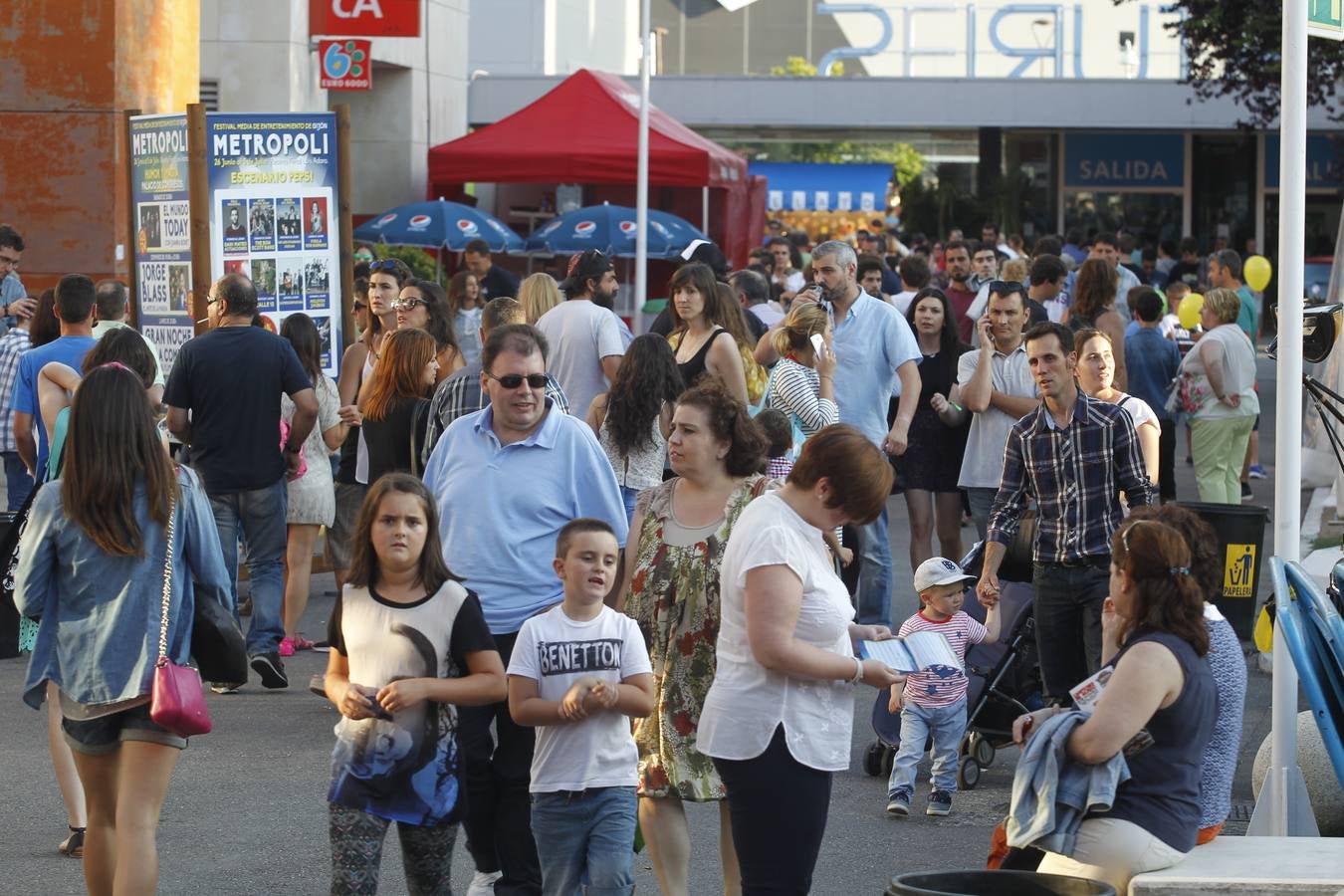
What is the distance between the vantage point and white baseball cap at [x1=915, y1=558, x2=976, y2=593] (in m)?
7.26

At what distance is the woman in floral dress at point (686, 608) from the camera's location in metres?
5.64

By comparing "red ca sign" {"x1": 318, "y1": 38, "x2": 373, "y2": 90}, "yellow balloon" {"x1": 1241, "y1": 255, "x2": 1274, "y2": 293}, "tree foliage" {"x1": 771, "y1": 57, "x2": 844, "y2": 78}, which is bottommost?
"yellow balloon" {"x1": 1241, "y1": 255, "x2": 1274, "y2": 293}

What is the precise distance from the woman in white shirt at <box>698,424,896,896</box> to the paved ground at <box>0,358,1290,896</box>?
1.56 meters

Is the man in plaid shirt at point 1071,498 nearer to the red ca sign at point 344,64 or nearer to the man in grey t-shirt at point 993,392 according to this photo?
the man in grey t-shirt at point 993,392

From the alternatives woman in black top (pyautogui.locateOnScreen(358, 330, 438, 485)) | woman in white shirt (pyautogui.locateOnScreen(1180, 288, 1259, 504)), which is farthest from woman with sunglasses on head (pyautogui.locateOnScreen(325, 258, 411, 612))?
woman in white shirt (pyautogui.locateOnScreen(1180, 288, 1259, 504))

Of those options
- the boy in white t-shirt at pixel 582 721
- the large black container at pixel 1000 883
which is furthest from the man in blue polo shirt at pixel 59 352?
the large black container at pixel 1000 883

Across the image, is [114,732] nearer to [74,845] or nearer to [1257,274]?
[74,845]

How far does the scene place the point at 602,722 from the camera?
17.0ft

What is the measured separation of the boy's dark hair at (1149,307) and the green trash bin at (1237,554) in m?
3.51

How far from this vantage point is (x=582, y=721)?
516 cm

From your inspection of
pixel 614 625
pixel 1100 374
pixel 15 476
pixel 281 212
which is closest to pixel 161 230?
pixel 281 212

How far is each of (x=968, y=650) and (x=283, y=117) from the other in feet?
20.0

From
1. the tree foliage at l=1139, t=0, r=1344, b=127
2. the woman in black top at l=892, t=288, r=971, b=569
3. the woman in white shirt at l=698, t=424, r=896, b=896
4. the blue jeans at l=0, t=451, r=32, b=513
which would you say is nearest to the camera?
the woman in white shirt at l=698, t=424, r=896, b=896

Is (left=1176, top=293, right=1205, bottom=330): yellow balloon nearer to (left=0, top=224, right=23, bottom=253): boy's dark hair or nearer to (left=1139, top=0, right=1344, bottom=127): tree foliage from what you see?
(left=1139, top=0, right=1344, bottom=127): tree foliage
